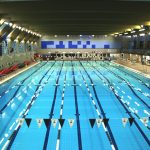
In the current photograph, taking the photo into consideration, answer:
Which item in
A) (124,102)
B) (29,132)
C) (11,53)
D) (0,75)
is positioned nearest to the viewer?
(29,132)

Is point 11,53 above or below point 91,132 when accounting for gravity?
above

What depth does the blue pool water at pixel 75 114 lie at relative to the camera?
720cm

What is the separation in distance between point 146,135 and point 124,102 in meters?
4.22

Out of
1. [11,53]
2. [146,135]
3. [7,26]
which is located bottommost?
[146,135]

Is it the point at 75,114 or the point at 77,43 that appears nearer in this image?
the point at 75,114

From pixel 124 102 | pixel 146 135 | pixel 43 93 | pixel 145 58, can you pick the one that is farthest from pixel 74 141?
pixel 145 58

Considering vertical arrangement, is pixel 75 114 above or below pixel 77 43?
below

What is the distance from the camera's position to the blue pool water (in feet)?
23.6

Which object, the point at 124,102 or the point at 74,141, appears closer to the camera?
the point at 74,141

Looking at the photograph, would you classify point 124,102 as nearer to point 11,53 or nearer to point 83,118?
point 83,118

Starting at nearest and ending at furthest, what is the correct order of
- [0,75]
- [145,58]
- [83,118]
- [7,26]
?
1. [83,118]
2. [0,75]
3. [7,26]
4. [145,58]

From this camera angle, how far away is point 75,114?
10.0 metres

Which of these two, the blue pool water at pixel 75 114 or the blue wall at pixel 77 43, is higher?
the blue wall at pixel 77 43

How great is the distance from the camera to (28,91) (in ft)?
47.6
